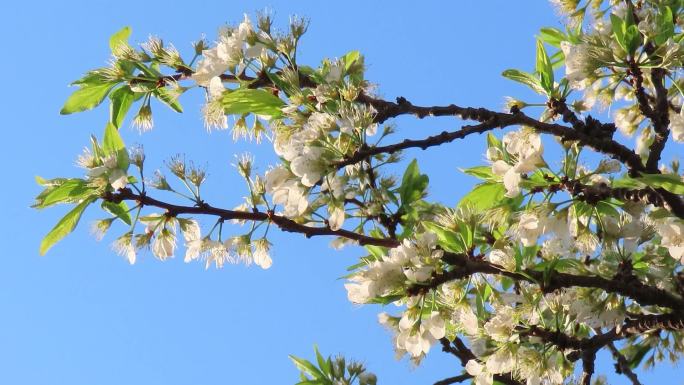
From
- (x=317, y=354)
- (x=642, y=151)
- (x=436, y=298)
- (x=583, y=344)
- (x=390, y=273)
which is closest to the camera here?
(x=390, y=273)

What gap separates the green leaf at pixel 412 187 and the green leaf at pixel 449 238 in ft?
1.18

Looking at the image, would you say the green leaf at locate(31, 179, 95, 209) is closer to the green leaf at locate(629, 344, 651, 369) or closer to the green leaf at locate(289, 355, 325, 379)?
the green leaf at locate(289, 355, 325, 379)

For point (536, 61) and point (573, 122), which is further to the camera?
point (536, 61)

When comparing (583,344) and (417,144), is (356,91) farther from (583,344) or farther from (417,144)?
(583,344)

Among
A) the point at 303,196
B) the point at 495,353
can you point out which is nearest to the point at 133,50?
the point at 303,196

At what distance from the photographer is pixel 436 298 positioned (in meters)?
2.63

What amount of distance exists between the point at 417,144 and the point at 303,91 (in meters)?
0.44

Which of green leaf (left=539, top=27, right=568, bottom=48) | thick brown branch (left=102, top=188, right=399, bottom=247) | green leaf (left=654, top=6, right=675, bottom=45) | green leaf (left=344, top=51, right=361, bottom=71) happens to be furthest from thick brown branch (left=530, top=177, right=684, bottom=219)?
green leaf (left=539, top=27, right=568, bottom=48)

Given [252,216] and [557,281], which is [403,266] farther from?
[252,216]

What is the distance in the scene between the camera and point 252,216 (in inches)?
113

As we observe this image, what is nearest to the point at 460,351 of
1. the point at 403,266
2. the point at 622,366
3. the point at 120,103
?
the point at 622,366

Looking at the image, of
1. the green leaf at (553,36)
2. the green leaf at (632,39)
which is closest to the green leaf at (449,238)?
the green leaf at (632,39)

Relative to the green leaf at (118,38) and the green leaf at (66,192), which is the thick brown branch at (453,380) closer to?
the green leaf at (66,192)

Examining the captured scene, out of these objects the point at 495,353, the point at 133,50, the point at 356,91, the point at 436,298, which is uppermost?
the point at 133,50
